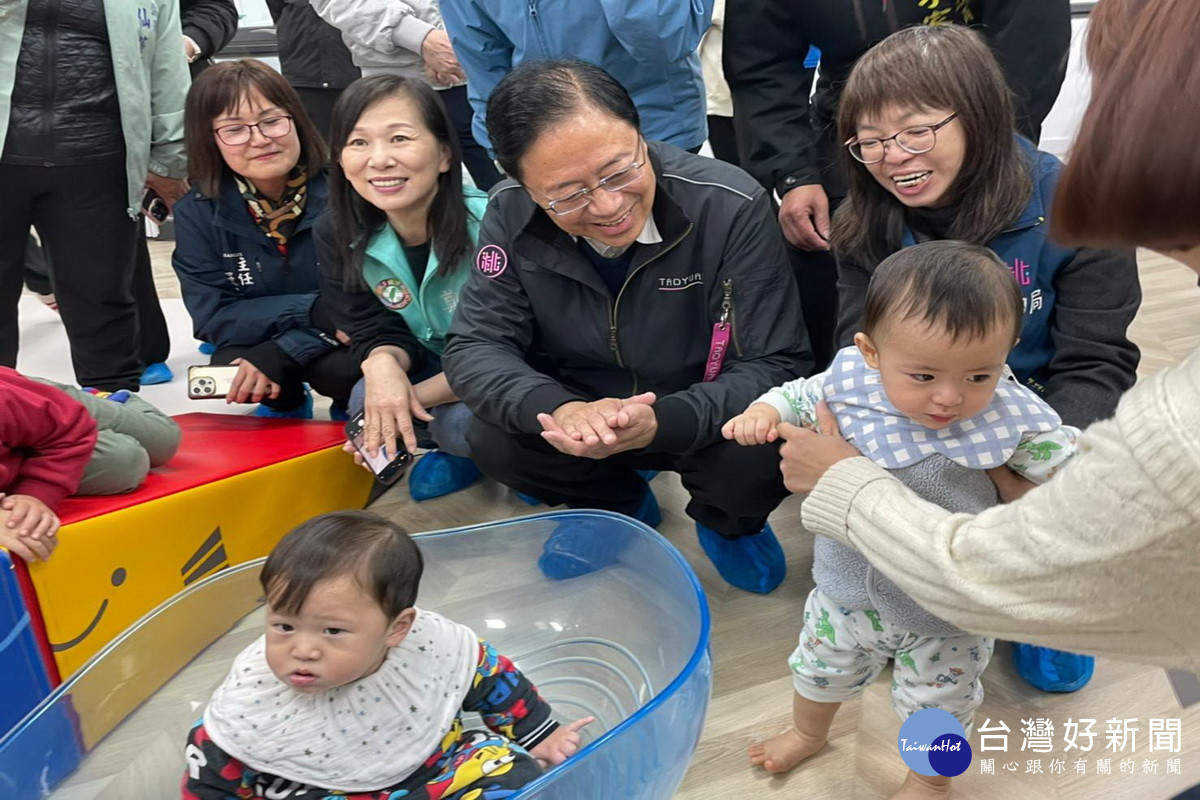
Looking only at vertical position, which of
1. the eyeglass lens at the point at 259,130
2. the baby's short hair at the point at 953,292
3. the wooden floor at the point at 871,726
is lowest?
the wooden floor at the point at 871,726

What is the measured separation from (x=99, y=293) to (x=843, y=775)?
69.6 inches

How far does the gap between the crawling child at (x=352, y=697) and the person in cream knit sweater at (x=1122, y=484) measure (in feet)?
1.89

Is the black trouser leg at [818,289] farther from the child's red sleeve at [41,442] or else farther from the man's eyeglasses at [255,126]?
the child's red sleeve at [41,442]

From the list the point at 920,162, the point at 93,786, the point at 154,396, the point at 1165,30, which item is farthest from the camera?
the point at 154,396

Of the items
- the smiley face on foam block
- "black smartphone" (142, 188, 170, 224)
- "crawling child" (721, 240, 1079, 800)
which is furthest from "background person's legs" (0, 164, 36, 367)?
"crawling child" (721, 240, 1079, 800)

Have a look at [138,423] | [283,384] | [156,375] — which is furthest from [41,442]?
[156,375]

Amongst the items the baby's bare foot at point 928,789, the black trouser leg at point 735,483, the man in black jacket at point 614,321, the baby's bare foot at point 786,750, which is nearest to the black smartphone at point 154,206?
the man in black jacket at point 614,321

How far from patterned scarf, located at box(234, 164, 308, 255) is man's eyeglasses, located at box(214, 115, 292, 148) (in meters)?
0.09

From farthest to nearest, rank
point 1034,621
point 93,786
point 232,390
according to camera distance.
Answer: point 232,390 → point 93,786 → point 1034,621

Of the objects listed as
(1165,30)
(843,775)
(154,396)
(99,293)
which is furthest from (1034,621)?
(154,396)

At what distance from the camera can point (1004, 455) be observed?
1168 millimetres

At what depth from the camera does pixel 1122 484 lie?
0.67 metres

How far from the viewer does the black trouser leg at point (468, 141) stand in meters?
2.48

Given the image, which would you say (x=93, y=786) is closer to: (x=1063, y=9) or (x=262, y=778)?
(x=262, y=778)
